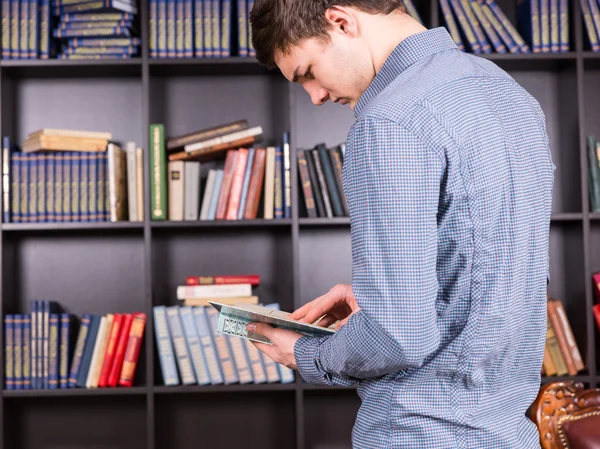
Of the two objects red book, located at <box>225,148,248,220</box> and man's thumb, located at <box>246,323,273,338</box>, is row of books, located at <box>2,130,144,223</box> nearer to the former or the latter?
red book, located at <box>225,148,248,220</box>

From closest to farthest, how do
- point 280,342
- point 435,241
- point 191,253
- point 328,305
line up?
1. point 435,241
2. point 280,342
3. point 328,305
4. point 191,253

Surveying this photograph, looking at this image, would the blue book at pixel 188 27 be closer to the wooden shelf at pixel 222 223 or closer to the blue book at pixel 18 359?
the wooden shelf at pixel 222 223

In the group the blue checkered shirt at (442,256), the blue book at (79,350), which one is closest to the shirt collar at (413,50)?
the blue checkered shirt at (442,256)

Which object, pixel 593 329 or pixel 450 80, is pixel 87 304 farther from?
pixel 450 80

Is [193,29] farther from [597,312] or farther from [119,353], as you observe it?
[597,312]

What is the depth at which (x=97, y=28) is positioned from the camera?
9.06 feet

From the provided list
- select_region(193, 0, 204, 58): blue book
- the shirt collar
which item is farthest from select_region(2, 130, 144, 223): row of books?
the shirt collar

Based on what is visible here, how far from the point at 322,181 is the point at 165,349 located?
0.85m

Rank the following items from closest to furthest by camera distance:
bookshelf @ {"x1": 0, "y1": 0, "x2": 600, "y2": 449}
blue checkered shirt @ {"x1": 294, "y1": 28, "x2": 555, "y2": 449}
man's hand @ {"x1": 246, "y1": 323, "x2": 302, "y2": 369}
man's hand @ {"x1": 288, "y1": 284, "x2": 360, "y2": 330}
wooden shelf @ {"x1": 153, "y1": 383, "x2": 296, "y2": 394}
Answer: blue checkered shirt @ {"x1": 294, "y1": 28, "x2": 555, "y2": 449}, man's hand @ {"x1": 246, "y1": 323, "x2": 302, "y2": 369}, man's hand @ {"x1": 288, "y1": 284, "x2": 360, "y2": 330}, wooden shelf @ {"x1": 153, "y1": 383, "x2": 296, "y2": 394}, bookshelf @ {"x1": 0, "y1": 0, "x2": 600, "y2": 449}

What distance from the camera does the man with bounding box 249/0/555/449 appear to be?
0.89m

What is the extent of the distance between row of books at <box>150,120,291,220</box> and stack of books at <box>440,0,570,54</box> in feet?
2.57

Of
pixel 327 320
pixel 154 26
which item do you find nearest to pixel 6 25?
pixel 154 26

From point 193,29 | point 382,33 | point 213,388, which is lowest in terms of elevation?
point 213,388

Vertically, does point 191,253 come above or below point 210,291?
above
